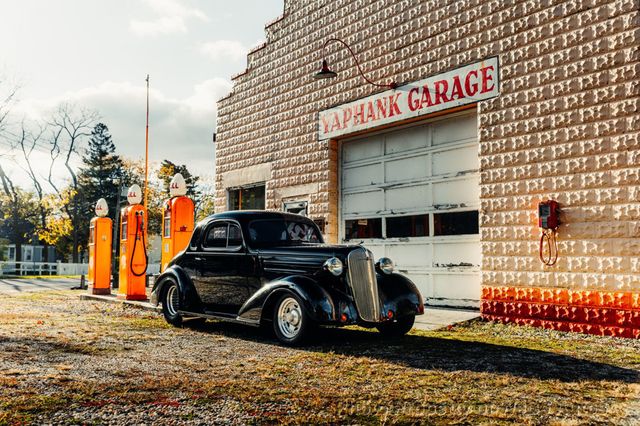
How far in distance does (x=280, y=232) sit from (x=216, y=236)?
38.3 inches

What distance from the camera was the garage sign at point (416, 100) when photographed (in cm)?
941

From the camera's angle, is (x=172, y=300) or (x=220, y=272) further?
(x=172, y=300)

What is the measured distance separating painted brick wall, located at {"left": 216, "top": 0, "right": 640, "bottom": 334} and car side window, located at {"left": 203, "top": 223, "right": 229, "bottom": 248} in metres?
4.01

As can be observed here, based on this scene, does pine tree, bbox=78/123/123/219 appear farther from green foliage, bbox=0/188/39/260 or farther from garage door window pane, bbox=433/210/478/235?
garage door window pane, bbox=433/210/478/235

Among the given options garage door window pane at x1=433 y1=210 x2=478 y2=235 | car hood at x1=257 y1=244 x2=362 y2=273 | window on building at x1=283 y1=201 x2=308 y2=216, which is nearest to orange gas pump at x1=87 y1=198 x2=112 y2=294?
window on building at x1=283 y1=201 x2=308 y2=216

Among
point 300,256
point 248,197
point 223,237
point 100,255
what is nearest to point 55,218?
point 100,255

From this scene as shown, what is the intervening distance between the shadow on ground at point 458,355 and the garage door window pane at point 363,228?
369 cm

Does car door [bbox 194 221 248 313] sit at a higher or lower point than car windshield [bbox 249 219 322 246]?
lower

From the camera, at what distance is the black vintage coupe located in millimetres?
6734

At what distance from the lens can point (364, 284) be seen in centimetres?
684

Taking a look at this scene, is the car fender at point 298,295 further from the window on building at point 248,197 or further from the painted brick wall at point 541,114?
the window on building at point 248,197

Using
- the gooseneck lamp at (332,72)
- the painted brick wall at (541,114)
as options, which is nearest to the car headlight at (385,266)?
the painted brick wall at (541,114)

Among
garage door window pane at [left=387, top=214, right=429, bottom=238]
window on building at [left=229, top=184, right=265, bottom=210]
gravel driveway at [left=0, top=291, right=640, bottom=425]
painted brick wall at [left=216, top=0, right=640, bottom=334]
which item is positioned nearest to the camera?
gravel driveway at [left=0, top=291, right=640, bottom=425]

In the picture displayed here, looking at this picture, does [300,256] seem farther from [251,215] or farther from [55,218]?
[55,218]
